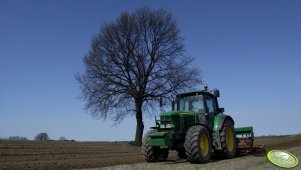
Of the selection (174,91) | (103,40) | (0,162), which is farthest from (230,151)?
(103,40)

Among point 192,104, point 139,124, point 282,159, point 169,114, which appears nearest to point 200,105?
point 192,104

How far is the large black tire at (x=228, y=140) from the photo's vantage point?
45.3 feet

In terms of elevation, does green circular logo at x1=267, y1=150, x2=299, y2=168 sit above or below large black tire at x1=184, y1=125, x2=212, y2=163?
below

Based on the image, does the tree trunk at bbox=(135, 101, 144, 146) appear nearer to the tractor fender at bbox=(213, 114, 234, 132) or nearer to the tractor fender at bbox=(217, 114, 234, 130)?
the tractor fender at bbox=(217, 114, 234, 130)

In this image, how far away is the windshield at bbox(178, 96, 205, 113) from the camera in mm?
14008

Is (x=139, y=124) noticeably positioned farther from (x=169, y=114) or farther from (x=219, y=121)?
(x=169, y=114)

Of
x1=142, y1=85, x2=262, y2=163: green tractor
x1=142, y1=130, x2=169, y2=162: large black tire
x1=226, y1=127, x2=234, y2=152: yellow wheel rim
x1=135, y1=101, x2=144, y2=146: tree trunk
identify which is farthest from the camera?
x1=135, y1=101, x2=144, y2=146: tree trunk

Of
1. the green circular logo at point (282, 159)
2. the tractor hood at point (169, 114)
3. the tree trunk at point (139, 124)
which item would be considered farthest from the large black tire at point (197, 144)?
the tree trunk at point (139, 124)

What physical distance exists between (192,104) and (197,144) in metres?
2.45

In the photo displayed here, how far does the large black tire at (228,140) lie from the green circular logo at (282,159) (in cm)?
196

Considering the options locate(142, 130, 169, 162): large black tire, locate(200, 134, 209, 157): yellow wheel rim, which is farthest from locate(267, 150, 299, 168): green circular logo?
locate(142, 130, 169, 162): large black tire

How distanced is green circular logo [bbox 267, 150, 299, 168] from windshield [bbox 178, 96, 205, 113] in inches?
117

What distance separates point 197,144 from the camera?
470 inches

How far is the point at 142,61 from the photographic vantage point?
2883 centimetres
